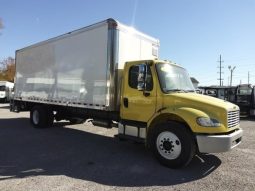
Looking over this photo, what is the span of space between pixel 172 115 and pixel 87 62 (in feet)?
11.7

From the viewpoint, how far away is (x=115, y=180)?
212 inches

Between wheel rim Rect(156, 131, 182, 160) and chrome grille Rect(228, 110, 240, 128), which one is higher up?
chrome grille Rect(228, 110, 240, 128)

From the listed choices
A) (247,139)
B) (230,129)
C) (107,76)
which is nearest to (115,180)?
(230,129)

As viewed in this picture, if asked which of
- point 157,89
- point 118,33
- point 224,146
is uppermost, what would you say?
point 118,33

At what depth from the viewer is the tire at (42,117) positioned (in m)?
11.5

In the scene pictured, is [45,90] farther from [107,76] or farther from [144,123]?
[144,123]

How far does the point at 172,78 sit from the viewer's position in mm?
7004

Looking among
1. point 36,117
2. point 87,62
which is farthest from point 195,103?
point 36,117

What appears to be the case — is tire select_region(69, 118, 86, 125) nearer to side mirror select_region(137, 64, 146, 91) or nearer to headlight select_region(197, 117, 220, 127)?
side mirror select_region(137, 64, 146, 91)

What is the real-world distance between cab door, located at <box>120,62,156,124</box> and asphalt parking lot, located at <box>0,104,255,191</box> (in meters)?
1.09

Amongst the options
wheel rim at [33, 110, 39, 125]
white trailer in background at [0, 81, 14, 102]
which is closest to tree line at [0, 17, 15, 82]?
white trailer in background at [0, 81, 14, 102]

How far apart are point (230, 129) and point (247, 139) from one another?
4558mm

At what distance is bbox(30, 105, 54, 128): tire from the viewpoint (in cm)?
1155

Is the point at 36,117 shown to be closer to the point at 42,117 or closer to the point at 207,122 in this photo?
the point at 42,117
